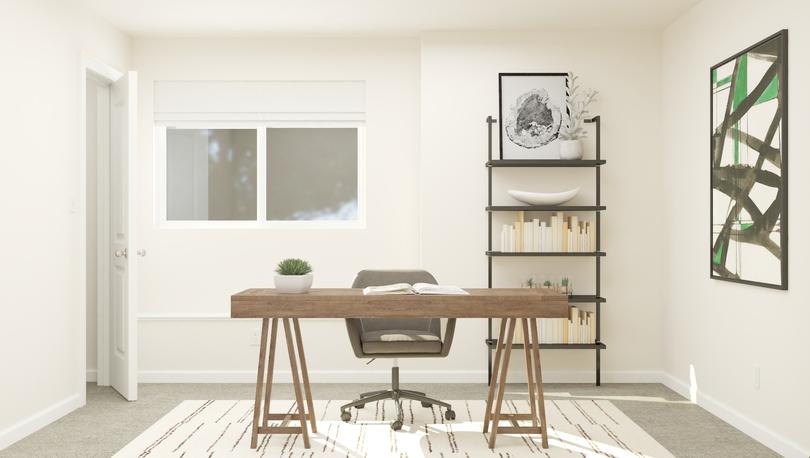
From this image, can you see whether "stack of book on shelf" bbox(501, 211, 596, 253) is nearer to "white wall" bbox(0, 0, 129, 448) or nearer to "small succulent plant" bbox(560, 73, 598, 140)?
"small succulent plant" bbox(560, 73, 598, 140)

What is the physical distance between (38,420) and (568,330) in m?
3.37

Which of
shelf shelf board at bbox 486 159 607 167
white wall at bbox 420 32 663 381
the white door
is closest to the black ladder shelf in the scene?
shelf shelf board at bbox 486 159 607 167

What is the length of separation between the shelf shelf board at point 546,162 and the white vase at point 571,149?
4 centimetres

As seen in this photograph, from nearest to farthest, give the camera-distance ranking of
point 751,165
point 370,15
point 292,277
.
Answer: point 292,277, point 751,165, point 370,15

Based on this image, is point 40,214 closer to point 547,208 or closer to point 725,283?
point 547,208

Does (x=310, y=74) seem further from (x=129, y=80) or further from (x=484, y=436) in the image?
(x=484, y=436)

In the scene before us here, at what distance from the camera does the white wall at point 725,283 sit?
134 inches

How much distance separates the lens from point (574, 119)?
4.98 m

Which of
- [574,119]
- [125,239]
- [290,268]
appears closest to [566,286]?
[574,119]

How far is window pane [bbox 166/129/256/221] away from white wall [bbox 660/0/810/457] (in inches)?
123

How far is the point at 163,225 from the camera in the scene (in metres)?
5.45

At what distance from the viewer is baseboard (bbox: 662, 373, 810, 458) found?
11.3 feet

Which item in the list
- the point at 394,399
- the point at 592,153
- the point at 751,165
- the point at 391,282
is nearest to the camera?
the point at 751,165

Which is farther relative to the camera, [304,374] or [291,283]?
[304,374]
